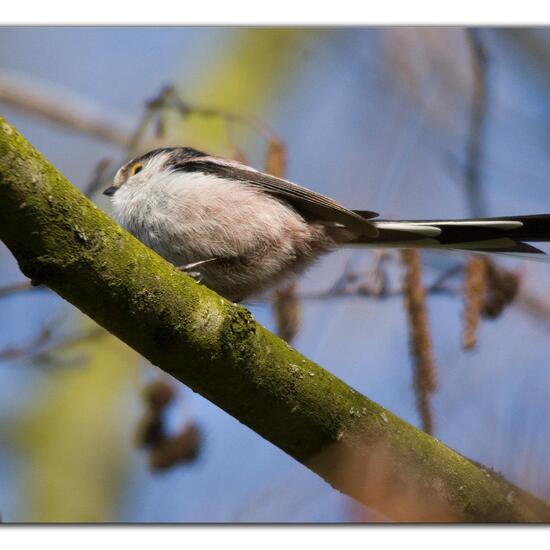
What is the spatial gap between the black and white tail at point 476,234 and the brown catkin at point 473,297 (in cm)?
10

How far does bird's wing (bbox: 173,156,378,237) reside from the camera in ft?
5.77

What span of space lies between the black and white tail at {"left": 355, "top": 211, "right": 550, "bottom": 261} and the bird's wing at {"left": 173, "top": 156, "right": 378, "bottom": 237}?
0.18 ft

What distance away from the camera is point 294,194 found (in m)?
1.79

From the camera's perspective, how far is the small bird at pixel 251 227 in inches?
66.1

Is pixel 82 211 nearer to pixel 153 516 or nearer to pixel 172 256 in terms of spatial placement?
pixel 172 256

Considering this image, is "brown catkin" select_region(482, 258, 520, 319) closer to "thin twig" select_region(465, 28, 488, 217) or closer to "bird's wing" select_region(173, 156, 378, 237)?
"thin twig" select_region(465, 28, 488, 217)

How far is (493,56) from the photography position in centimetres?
206

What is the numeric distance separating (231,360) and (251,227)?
518 millimetres

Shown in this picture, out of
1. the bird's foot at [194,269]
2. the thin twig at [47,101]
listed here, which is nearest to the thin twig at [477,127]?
the bird's foot at [194,269]

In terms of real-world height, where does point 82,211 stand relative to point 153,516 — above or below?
above

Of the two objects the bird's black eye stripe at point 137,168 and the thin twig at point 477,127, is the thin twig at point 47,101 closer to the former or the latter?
the bird's black eye stripe at point 137,168

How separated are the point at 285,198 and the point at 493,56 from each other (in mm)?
766
